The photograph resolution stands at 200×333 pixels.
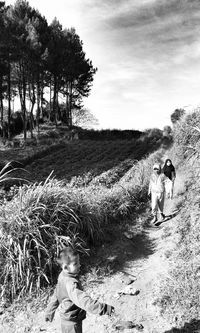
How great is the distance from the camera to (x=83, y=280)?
17.3 ft

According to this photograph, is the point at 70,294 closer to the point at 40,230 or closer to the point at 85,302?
the point at 85,302

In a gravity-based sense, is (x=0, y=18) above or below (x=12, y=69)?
above

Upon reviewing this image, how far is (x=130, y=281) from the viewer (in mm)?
5094

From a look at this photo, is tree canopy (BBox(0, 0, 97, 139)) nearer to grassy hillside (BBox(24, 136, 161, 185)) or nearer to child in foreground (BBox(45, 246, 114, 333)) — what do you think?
grassy hillside (BBox(24, 136, 161, 185))

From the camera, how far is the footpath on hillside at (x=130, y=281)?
4.22 meters

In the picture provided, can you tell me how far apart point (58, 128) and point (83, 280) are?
30.7 metres

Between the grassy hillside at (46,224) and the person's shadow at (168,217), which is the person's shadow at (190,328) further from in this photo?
the person's shadow at (168,217)

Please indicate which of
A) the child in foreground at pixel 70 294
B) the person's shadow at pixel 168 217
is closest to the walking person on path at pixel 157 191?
the person's shadow at pixel 168 217

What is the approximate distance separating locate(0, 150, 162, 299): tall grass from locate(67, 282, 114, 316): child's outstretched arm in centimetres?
203

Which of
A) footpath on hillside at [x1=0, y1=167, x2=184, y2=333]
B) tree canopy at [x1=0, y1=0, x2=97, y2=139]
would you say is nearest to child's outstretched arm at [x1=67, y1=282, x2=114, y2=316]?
footpath on hillside at [x1=0, y1=167, x2=184, y2=333]

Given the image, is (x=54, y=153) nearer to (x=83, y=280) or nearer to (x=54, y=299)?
(x=83, y=280)

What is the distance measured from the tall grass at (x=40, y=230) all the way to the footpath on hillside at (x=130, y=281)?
48 centimetres

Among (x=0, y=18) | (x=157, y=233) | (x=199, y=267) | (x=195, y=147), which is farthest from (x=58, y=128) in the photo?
(x=199, y=267)

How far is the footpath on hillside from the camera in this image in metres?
4.22
